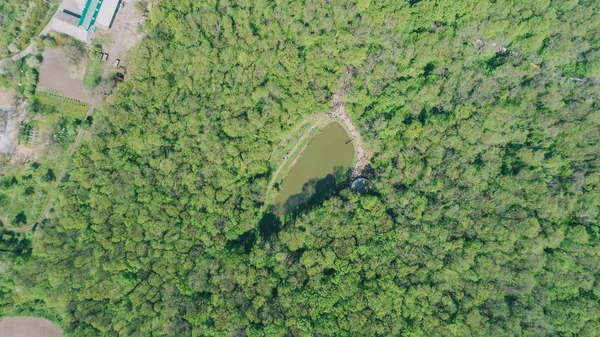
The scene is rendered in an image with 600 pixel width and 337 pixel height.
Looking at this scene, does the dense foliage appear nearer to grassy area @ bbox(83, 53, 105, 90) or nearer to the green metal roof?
the green metal roof

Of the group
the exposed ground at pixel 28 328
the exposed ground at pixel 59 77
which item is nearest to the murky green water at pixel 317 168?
the exposed ground at pixel 59 77

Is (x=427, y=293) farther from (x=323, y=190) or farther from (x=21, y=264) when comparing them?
(x=21, y=264)

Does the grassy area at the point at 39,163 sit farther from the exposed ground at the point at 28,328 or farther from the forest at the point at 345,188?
the exposed ground at the point at 28,328

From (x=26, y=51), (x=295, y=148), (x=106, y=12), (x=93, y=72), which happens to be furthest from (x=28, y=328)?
(x=106, y=12)

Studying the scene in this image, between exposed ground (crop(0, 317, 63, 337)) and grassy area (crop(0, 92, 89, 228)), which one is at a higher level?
grassy area (crop(0, 92, 89, 228))

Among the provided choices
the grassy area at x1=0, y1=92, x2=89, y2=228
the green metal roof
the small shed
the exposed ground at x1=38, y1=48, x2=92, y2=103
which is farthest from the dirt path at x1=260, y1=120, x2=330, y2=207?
the green metal roof

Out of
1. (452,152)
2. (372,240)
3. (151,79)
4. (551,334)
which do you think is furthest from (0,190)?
(551,334)
